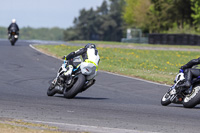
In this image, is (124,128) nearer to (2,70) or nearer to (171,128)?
(171,128)

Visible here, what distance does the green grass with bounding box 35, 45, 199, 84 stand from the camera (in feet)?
67.7

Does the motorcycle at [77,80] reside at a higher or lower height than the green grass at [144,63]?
higher

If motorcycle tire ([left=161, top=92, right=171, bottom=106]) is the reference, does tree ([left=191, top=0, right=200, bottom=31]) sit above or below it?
above

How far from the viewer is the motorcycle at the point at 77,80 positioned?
11523 millimetres

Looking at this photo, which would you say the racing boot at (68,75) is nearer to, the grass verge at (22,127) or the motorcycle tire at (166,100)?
the motorcycle tire at (166,100)

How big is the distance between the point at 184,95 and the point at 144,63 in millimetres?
15369

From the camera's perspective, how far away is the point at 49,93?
1276cm

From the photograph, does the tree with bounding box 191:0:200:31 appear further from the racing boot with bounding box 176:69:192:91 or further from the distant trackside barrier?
the racing boot with bounding box 176:69:192:91

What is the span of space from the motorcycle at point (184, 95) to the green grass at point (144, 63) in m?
7.14

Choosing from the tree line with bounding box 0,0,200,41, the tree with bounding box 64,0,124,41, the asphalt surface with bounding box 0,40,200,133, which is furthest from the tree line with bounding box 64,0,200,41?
the asphalt surface with bounding box 0,40,200,133

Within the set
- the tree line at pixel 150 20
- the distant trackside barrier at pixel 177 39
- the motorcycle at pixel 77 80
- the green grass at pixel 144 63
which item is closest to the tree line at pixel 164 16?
the tree line at pixel 150 20

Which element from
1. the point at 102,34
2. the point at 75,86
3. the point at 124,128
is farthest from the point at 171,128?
the point at 102,34

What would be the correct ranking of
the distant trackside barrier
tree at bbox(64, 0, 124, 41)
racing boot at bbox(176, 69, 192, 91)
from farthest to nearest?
tree at bbox(64, 0, 124, 41), the distant trackside barrier, racing boot at bbox(176, 69, 192, 91)

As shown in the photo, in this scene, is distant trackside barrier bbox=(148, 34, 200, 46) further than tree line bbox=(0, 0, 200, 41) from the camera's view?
No
